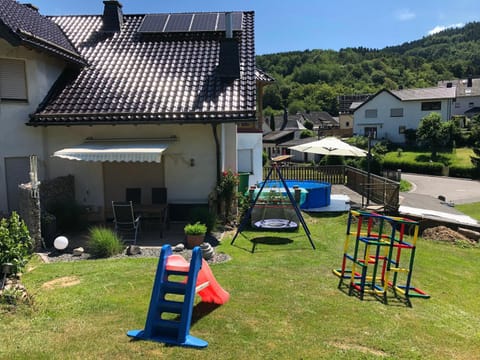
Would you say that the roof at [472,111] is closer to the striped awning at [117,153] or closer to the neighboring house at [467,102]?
the neighboring house at [467,102]

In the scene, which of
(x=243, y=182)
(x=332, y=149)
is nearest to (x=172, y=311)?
(x=332, y=149)

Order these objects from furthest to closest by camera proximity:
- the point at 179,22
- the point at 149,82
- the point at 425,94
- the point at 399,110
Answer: the point at 399,110, the point at 425,94, the point at 179,22, the point at 149,82

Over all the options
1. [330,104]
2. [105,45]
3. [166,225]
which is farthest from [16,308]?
[330,104]

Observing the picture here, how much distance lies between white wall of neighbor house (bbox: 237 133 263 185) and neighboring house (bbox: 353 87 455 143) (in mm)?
64331

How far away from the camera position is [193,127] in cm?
1622

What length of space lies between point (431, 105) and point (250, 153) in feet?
242

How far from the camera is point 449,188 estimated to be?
43625 mm

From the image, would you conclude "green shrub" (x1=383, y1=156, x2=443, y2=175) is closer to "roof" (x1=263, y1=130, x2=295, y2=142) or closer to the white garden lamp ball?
"roof" (x1=263, y1=130, x2=295, y2=142)

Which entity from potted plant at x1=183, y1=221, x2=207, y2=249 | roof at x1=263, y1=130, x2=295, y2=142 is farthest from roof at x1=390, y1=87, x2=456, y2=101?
potted plant at x1=183, y1=221, x2=207, y2=249

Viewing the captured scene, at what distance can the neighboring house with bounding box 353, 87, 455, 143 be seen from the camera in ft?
276

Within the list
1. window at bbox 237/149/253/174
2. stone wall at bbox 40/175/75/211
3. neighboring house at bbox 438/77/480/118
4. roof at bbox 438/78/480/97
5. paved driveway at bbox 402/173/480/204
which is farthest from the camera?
roof at bbox 438/78/480/97

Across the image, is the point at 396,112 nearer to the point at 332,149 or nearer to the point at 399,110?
the point at 399,110

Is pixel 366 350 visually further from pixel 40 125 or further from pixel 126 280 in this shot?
pixel 40 125

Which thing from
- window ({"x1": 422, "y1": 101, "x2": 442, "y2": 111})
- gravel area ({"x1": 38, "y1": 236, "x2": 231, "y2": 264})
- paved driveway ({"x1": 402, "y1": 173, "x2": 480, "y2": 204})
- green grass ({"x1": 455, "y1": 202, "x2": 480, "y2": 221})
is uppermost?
window ({"x1": 422, "y1": 101, "x2": 442, "y2": 111})
